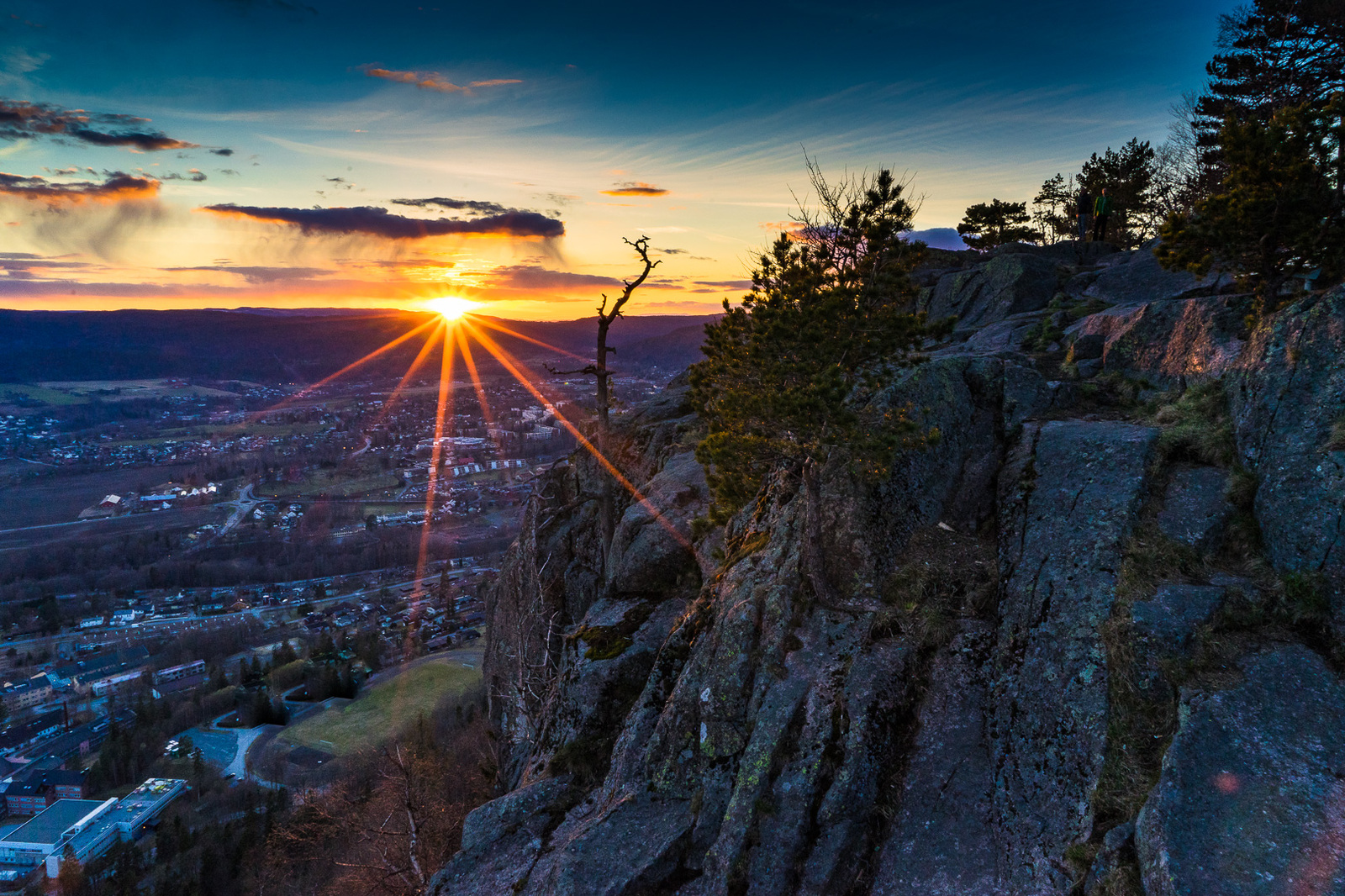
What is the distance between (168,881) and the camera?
129 ft

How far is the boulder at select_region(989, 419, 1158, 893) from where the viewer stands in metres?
7.90

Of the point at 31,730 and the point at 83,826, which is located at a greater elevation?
the point at 83,826

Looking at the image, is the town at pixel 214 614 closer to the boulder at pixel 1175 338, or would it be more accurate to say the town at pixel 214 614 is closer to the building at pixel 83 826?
the building at pixel 83 826

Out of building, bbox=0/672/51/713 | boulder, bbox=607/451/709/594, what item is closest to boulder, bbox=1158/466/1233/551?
boulder, bbox=607/451/709/594

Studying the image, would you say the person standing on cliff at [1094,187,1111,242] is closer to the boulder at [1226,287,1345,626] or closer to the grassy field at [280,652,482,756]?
the boulder at [1226,287,1345,626]

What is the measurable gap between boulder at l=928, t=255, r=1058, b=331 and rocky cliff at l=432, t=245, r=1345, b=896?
36.4ft

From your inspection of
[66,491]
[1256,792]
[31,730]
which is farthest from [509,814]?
[66,491]

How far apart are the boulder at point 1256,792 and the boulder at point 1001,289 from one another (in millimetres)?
21555

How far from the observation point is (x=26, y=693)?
68812mm

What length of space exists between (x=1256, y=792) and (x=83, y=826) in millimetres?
69333

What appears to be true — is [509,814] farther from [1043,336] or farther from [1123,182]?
Answer: [1123,182]

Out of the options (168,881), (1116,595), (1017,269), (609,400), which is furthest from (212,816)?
(1017,269)

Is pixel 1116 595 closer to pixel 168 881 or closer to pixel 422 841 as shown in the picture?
pixel 422 841

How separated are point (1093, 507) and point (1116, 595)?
2214 millimetres
